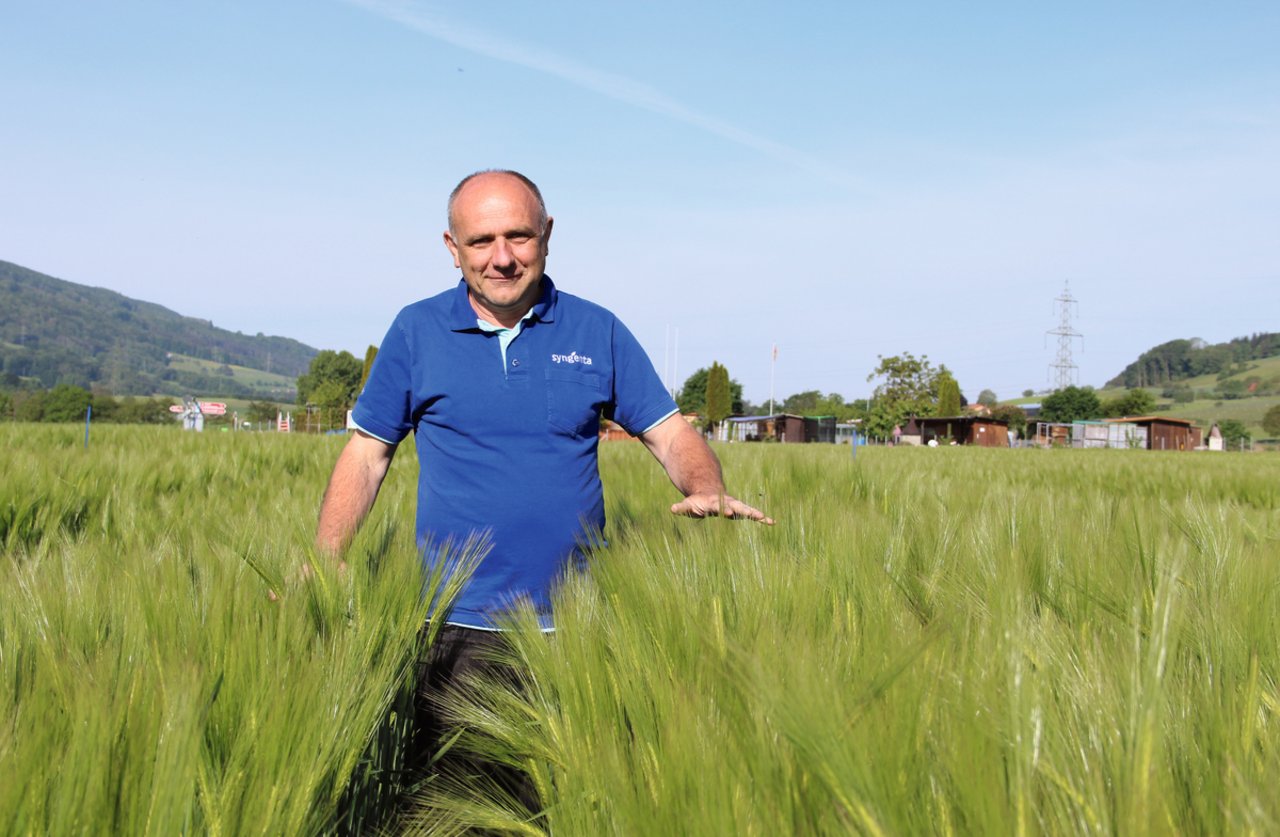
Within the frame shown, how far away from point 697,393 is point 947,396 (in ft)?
135

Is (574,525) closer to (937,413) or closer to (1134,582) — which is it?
(1134,582)

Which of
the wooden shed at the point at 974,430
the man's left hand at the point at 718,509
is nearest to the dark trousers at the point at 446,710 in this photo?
the man's left hand at the point at 718,509

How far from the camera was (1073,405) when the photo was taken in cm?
11400

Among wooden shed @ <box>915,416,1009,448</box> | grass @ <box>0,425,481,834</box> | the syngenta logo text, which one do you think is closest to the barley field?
grass @ <box>0,425,481,834</box>

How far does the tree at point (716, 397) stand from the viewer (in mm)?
82438

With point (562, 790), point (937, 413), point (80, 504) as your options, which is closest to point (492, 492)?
point (562, 790)

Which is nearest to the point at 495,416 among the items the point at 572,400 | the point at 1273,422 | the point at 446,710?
the point at 572,400

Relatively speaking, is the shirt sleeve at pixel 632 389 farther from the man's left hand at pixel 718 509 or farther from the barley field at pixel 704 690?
the barley field at pixel 704 690

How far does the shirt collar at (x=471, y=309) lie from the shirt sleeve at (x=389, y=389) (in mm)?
152

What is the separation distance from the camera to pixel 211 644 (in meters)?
1.15

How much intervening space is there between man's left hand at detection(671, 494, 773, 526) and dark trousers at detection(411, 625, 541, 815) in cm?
55

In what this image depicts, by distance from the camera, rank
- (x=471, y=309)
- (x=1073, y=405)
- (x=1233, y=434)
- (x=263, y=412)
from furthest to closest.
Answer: (x=1073, y=405) → (x=263, y=412) → (x=1233, y=434) → (x=471, y=309)

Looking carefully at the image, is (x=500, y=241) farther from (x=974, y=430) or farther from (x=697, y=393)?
(x=697, y=393)

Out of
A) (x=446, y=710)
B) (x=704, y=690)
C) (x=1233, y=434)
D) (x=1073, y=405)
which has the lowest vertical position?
(x=446, y=710)
